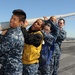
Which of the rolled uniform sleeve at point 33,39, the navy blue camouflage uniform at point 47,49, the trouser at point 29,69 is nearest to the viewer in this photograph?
the rolled uniform sleeve at point 33,39

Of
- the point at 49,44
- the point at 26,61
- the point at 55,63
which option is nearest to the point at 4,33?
the point at 26,61

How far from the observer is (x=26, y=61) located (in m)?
5.14

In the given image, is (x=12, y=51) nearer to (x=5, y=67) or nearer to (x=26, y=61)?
(x=5, y=67)

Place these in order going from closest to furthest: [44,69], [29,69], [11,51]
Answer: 1. [11,51]
2. [29,69]
3. [44,69]

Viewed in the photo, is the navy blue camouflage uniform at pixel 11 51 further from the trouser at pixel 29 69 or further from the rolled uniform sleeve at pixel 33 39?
the trouser at pixel 29 69

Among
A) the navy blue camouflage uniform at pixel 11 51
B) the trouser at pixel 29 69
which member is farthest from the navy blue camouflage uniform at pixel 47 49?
the navy blue camouflage uniform at pixel 11 51

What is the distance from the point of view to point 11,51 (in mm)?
4410

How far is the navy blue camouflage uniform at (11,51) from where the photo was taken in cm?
→ 432

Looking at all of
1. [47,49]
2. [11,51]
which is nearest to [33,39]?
[11,51]

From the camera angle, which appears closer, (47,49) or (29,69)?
(29,69)

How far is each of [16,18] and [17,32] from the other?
226 millimetres

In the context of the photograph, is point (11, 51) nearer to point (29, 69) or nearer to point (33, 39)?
point (33, 39)

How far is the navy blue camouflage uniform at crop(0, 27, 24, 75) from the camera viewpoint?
4.32 m

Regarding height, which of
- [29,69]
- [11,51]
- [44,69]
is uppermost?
[11,51]
